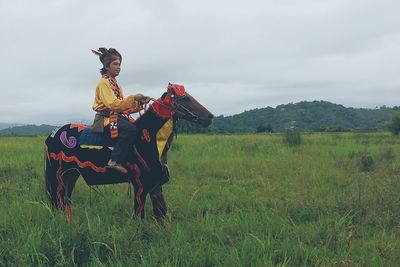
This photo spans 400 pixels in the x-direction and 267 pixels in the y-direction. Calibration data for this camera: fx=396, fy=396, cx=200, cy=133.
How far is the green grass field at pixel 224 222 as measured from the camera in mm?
3439

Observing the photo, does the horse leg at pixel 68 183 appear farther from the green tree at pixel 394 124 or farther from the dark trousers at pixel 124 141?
the green tree at pixel 394 124

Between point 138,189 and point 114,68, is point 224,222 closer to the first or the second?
point 138,189

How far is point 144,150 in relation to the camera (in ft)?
14.4

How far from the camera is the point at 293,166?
898 centimetres

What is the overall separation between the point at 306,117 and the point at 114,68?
4891 cm

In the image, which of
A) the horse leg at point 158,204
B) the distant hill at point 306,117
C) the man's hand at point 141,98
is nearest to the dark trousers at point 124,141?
the man's hand at point 141,98

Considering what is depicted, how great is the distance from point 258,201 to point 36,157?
21.9ft

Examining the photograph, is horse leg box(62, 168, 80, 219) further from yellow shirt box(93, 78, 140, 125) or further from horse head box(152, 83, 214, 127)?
horse head box(152, 83, 214, 127)

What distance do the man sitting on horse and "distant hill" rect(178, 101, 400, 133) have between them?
121ft

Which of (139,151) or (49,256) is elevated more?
(139,151)

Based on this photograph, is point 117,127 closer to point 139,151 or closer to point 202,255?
point 139,151

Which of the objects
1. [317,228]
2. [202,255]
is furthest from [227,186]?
[202,255]

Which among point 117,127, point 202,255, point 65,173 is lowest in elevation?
point 202,255

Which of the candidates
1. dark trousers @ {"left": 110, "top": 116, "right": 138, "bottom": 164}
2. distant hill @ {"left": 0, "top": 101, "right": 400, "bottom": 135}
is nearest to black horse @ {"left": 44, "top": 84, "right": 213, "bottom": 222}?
dark trousers @ {"left": 110, "top": 116, "right": 138, "bottom": 164}
